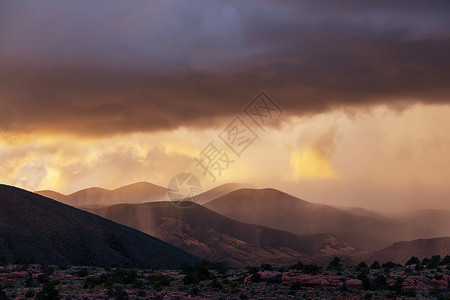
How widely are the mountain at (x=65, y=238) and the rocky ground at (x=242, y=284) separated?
2043 inches

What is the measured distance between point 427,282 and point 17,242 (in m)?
84.5

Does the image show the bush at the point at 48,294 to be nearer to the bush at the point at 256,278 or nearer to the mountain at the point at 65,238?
the bush at the point at 256,278

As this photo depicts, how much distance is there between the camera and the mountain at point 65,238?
10769 cm

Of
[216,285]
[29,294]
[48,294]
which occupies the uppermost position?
[216,285]

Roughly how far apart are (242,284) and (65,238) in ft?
258

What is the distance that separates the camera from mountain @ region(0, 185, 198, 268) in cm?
10769

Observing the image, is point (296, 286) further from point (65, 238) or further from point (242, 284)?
point (65, 238)

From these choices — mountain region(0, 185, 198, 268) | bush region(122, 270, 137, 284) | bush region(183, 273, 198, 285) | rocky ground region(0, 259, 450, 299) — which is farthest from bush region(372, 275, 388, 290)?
mountain region(0, 185, 198, 268)

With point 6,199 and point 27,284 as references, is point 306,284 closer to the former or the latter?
point 27,284

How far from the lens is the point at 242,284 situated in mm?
52688

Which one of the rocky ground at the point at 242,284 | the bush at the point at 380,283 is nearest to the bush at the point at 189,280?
the rocky ground at the point at 242,284

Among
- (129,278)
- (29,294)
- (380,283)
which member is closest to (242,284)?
(129,278)

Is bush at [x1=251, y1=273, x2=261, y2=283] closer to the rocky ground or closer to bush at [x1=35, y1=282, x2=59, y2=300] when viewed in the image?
the rocky ground

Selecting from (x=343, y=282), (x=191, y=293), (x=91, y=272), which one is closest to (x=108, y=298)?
(x=191, y=293)
